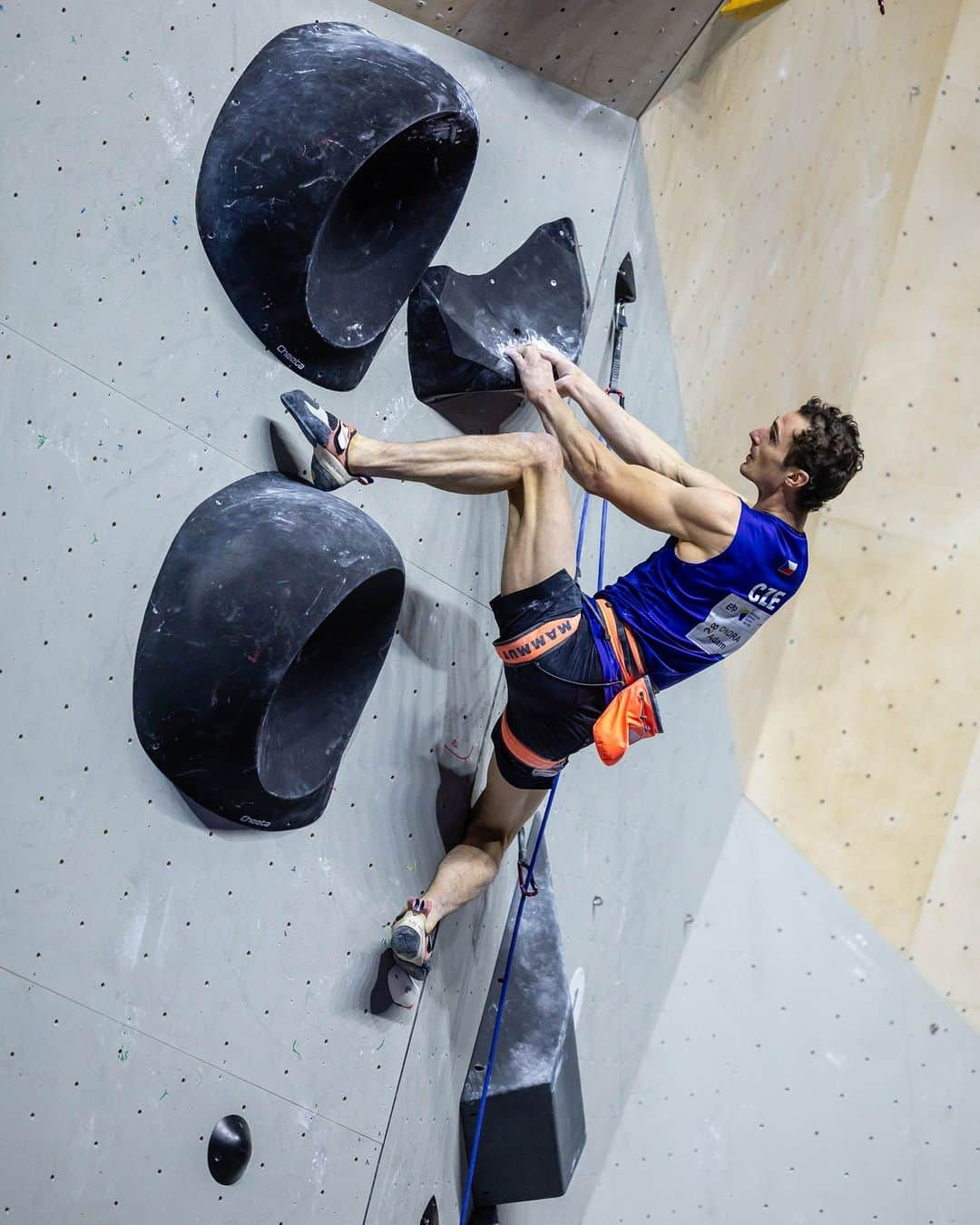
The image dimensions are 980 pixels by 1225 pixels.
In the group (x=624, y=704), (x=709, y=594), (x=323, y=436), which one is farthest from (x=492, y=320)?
(x=624, y=704)

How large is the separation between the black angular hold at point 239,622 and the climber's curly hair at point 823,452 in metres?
0.83

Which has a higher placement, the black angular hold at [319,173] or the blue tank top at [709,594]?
the black angular hold at [319,173]

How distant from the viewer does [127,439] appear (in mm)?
1960

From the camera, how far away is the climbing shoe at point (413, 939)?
2.45 metres

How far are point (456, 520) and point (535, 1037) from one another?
1294mm

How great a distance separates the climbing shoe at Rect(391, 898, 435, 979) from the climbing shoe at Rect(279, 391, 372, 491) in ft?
2.80

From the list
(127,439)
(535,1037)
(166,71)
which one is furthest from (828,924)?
(166,71)

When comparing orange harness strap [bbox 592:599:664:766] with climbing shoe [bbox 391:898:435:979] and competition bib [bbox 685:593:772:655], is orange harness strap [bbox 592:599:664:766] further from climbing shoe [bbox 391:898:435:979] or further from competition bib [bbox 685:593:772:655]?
climbing shoe [bbox 391:898:435:979]

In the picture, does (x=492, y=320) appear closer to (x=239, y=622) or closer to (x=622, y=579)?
(x=622, y=579)

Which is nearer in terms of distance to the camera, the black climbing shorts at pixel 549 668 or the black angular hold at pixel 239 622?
the black angular hold at pixel 239 622

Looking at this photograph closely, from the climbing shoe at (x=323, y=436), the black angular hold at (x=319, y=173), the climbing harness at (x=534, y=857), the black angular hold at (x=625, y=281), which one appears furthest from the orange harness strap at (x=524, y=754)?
the black angular hold at (x=625, y=281)

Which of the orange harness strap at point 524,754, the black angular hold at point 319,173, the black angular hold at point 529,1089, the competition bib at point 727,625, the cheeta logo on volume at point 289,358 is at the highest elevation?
the black angular hold at point 319,173

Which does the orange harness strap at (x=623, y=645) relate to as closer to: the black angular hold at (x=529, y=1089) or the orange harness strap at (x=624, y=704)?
the orange harness strap at (x=624, y=704)

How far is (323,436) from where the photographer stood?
216cm
